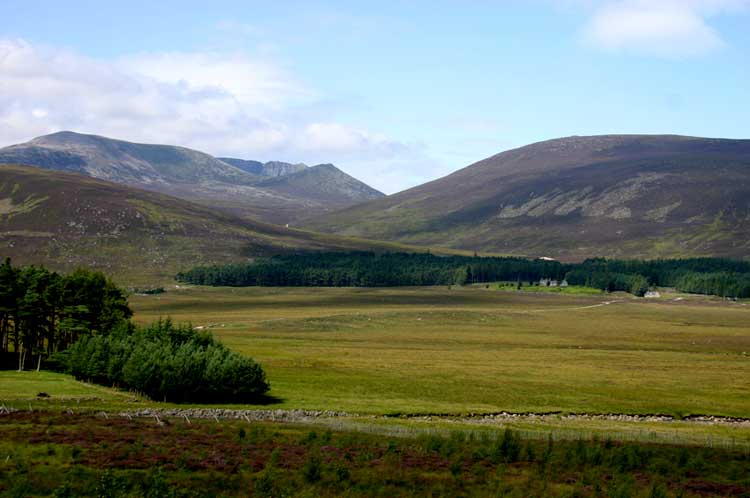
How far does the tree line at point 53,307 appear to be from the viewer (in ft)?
294

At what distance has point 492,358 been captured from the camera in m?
109

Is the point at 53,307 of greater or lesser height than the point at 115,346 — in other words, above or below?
above

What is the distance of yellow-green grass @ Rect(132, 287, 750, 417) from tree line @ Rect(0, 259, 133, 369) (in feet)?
63.6

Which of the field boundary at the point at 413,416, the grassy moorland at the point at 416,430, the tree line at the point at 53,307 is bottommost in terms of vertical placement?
the field boundary at the point at 413,416

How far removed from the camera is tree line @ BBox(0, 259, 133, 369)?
8969 cm

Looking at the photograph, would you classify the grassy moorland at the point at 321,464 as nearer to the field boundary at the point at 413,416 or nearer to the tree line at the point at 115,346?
the field boundary at the point at 413,416

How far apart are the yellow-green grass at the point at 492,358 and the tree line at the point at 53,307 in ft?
63.6

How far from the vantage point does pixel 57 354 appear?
88.6 m

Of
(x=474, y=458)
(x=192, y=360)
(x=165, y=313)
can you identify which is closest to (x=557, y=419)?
(x=474, y=458)

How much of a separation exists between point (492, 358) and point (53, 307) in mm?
54158

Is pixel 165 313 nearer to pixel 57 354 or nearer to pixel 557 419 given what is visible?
pixel 57 354

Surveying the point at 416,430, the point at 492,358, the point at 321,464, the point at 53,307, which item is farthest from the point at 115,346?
the point at 492,358

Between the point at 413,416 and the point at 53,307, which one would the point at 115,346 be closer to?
the point at 53,307

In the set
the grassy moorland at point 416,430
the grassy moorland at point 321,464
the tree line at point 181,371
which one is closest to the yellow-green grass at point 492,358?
the grassy moorland at point 416,430
